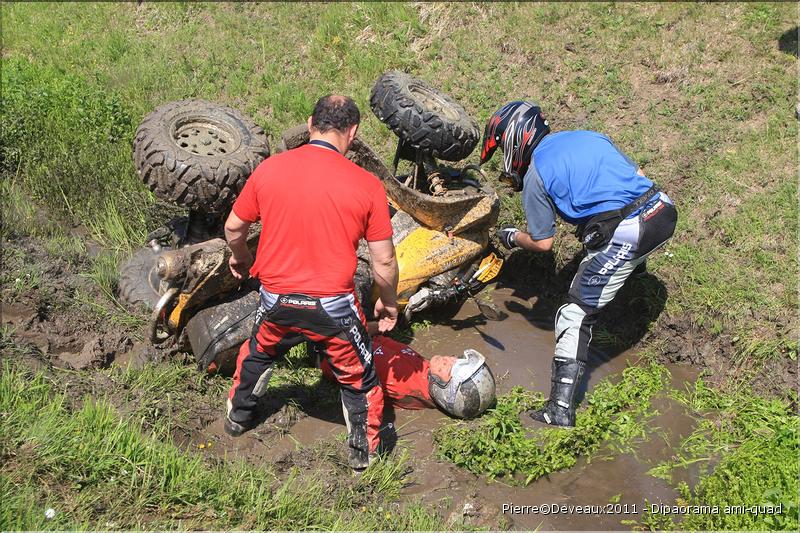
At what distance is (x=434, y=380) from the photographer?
526 centimetres

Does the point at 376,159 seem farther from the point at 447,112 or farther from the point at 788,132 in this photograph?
the point at 788,132

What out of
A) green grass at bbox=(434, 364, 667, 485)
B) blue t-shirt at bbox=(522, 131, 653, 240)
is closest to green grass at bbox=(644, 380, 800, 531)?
green grass at bbox=(434, 364, 667, 485)

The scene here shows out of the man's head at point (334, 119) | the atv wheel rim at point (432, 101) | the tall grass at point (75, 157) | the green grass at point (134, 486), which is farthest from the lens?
the tall grass at point (75, 157)

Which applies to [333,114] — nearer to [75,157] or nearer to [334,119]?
[334,119]

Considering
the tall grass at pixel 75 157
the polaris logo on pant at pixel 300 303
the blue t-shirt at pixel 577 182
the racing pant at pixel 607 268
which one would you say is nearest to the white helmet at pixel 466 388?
the racing pant at pixel 607 268

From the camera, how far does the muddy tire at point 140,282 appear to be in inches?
244

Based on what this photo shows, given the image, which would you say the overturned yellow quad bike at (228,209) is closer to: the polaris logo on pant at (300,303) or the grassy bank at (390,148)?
the grassy bank at (390,148)

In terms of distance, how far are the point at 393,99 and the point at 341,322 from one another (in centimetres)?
247

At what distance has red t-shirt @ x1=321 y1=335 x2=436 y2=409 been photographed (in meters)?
5.34

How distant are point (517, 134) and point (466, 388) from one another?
6.21 ft

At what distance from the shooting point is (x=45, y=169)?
7.90m

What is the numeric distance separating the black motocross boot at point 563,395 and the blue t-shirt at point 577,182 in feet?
3.11

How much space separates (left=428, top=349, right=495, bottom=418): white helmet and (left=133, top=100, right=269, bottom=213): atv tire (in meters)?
2.17

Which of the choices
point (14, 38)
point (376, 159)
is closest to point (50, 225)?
point (376, 159)
